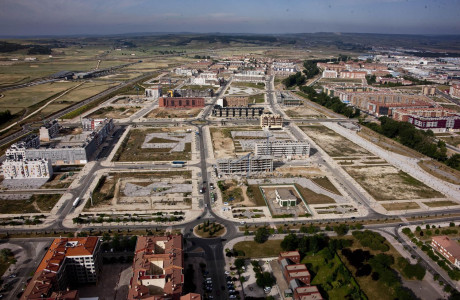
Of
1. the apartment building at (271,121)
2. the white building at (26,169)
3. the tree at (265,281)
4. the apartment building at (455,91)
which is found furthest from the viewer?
the apartment building at (455,91)

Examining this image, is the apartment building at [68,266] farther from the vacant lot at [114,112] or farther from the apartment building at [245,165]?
the vacant lot at [114,112]

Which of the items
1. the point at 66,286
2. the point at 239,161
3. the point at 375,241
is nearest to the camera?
the point at 66,286

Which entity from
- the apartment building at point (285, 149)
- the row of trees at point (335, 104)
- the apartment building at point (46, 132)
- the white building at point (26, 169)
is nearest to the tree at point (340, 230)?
the apartment building at point (285, 149)

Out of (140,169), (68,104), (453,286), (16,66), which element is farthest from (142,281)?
(16,66)

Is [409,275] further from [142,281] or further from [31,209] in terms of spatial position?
[31,209]

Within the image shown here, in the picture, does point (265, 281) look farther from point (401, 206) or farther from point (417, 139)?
point (417, 139)

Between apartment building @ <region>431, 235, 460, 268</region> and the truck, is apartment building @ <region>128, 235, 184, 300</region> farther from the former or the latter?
apartment building @ <region>431, 235, 460, 268</region>

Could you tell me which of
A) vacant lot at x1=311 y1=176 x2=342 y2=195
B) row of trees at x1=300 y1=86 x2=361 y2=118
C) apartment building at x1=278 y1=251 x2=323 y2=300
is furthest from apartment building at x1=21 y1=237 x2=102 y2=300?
row of trees at x1=300 y1=86 x2=361 y2=118
